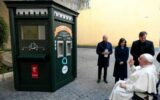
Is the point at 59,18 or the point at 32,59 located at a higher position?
the point at 59,18

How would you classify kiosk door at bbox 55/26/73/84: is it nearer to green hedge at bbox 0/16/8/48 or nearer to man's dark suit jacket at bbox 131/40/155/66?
man's dark suit jacket at bbox 131/40/155/66

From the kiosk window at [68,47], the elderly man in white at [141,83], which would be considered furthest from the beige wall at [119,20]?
the elderly man in white at [141,83]

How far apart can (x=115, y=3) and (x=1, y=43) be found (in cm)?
1123

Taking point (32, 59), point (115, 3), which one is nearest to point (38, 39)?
point (32, 59)

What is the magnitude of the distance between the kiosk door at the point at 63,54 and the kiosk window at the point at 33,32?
421 millimetres

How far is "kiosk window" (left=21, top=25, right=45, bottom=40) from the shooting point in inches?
216

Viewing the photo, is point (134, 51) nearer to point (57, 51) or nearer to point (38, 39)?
point (57, 51)

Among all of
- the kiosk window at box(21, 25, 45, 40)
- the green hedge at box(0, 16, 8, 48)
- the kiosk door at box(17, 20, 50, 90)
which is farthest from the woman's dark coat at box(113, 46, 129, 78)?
the green hedge at box(0, 16, 8, 48)

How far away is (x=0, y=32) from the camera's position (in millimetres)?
7746

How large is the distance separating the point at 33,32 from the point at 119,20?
12373 millimetres

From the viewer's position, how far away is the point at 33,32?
5.54m

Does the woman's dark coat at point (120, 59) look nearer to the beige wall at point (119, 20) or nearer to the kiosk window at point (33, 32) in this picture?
the kiosk window at point (33, 32)

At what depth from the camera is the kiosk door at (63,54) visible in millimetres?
5714

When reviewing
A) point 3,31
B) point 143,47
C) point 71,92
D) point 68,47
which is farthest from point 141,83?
point 3,31
